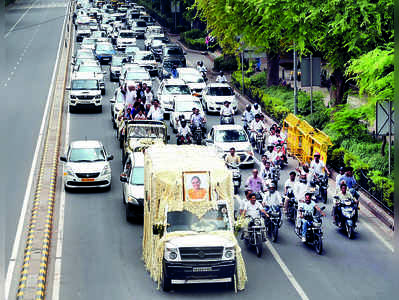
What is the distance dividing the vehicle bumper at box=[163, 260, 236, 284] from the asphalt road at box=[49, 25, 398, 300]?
1.51 ft

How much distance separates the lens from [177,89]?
149ft

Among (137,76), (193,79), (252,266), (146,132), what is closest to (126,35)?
(137,76)

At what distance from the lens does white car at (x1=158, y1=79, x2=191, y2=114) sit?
43781 mm

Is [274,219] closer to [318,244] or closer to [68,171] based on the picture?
[318,244]

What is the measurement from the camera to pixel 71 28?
9394 centimetres

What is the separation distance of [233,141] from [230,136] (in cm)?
29

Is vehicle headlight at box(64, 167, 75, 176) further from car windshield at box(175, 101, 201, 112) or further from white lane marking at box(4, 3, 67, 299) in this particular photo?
car windshield at box(175, 101, 201, 112)

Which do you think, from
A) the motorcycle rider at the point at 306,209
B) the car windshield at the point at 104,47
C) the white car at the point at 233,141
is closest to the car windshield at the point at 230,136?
the white car at the point at 233,141

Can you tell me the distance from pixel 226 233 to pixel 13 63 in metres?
49.9

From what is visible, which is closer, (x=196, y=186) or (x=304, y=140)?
(x=196, y=186)

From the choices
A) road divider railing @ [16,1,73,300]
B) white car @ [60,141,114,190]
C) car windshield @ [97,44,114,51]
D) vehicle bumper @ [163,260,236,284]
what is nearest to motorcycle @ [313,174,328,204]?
white car @ [60,141,114,190]

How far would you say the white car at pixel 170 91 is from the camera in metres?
43.8

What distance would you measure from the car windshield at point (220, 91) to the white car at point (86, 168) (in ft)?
52.2

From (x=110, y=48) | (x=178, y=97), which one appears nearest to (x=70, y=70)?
(x=110, y=48)
